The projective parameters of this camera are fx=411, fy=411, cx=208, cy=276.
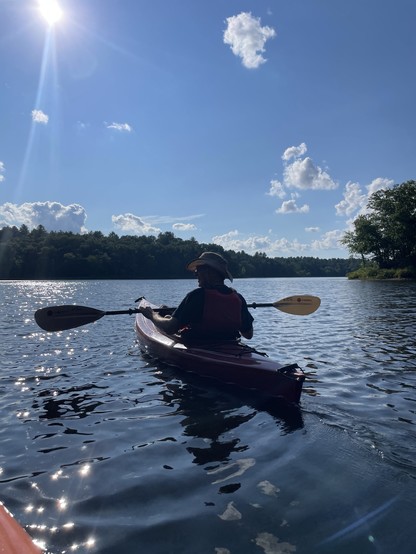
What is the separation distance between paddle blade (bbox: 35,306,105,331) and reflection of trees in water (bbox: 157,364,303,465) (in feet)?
8.55

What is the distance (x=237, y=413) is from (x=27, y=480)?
2.78 m

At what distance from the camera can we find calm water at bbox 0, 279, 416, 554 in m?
3.02

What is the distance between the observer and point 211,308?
7.26 m

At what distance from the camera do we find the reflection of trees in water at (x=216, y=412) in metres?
4.56

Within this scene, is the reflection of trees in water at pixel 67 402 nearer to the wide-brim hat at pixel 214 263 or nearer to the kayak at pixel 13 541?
the wide-brim hat at pixel 214 263

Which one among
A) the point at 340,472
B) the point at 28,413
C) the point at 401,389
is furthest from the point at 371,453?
the point at 28,413

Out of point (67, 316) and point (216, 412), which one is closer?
point (216, 412)

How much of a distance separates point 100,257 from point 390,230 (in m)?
67.5

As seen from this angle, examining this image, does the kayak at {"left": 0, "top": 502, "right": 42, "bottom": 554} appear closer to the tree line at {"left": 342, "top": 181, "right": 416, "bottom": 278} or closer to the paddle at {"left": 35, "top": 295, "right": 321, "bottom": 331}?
the paddle at {"left": 35, "top": 295, "right": 321, "bottom": 331}

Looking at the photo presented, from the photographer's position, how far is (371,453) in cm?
436

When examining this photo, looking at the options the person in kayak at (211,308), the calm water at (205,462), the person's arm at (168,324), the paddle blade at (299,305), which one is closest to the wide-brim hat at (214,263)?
the person in kayak at (211,308)

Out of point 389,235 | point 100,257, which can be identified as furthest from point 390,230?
point 100,257

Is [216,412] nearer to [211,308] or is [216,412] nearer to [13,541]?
[211,308]

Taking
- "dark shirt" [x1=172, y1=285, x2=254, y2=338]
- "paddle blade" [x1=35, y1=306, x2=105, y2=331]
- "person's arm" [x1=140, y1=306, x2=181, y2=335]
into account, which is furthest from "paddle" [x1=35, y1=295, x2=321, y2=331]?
"dark shirt" [x1=172, y1=285, x2=254, y2=338]
